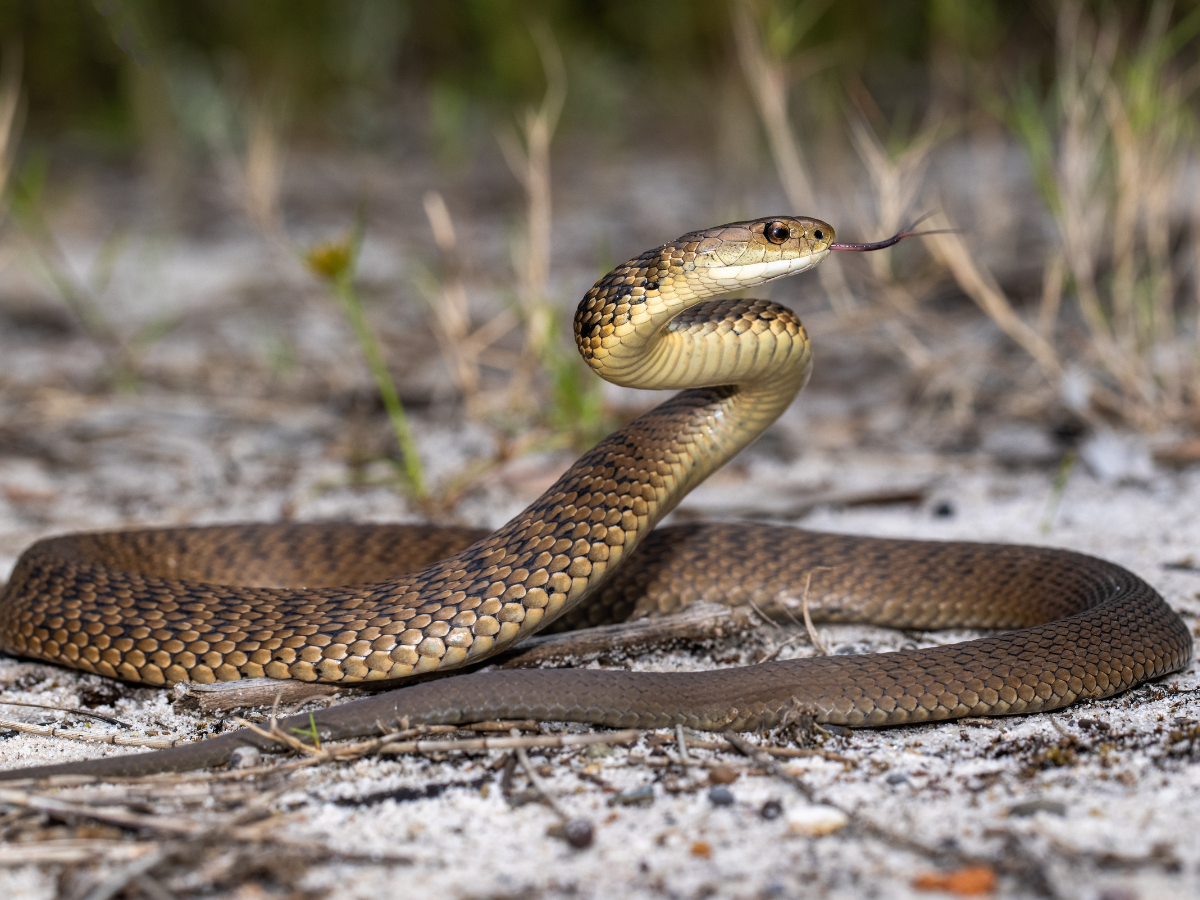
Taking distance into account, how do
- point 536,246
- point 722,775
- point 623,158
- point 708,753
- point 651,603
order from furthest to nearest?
1. point 623,158
2. point 536,246
3. point 651,603
4. point 708,753
5. point 722,775

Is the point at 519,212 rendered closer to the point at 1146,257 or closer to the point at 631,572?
the point at 1146,257

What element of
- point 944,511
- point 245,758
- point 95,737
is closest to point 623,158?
point 944,511

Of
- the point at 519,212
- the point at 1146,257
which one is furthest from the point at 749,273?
the point at 519,212

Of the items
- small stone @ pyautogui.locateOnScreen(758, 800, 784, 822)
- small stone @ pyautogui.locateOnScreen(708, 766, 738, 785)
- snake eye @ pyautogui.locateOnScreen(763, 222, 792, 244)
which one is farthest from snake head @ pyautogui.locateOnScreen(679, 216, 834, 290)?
small stone @ pyautogui.locateOnScreen(758, 800, 784, 822)

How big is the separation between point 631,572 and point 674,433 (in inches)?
28.0

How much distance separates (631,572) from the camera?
12.0ft

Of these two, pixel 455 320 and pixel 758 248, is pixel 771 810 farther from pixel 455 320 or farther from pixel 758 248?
pixel 455 320

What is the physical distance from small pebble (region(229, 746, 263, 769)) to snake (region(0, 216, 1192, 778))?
32mm

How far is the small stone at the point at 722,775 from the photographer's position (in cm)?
229

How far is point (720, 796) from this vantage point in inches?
87.1

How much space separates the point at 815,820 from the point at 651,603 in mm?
1577

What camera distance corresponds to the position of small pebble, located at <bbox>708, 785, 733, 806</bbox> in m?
2.20

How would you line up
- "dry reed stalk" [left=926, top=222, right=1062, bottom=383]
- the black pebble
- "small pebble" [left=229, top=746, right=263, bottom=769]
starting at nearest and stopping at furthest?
1. "small pebble" [left=229, top=746, right=263, bottom=769]
2. the black pebble
3. "dry reed stalk" [left=926, top=222, right=1062, bottom=383]

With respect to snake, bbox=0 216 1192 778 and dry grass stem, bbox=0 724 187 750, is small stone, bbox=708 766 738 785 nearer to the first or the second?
snake, bbox=0 216 1192 778
